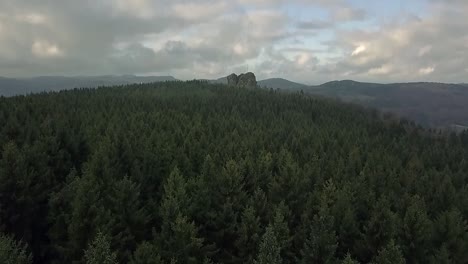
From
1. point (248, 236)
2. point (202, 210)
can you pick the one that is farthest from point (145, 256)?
point (202, 210)

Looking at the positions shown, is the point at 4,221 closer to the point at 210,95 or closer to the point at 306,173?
the point at 306,173

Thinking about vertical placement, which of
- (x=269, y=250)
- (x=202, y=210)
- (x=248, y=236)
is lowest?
(x=248, y=236)

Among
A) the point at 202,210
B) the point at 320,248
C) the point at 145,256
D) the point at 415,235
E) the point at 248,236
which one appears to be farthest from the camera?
the point at 202,210

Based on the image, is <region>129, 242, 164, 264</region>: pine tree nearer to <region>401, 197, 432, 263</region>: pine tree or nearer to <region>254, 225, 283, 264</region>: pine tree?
<region>254, 225, 283, 264</region>: pine tree

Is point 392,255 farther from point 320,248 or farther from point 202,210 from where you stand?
point 202,210

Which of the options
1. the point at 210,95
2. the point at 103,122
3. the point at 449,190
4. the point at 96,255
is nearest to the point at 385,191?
the point at 449,190

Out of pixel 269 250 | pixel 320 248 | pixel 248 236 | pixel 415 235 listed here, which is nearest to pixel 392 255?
pixel 320 248

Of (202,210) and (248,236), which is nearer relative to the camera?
(248,236)

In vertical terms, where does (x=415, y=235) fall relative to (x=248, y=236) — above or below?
above

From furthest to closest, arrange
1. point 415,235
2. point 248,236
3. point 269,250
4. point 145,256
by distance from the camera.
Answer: point 248,236
point 415,235
point 269,250
point 145,256

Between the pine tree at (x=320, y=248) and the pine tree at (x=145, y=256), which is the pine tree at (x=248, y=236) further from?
the pine tree at (x=145, y=256)

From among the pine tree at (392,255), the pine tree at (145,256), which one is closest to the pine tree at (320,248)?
the pine tree at (392,255)
